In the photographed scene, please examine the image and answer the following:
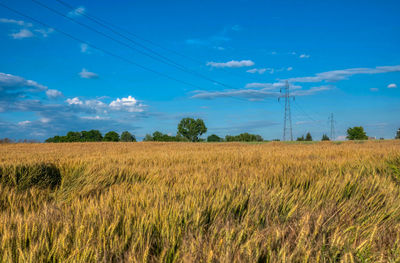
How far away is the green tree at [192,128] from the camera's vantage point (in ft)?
322

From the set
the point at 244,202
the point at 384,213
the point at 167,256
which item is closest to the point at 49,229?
the point at 167,256

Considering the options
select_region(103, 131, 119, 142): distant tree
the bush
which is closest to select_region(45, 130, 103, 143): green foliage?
select_region(103, 131, 119, 142): distant tree

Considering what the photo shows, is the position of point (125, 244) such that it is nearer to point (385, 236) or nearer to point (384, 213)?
point (385, 236)

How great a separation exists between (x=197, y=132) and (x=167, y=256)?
97.1 m

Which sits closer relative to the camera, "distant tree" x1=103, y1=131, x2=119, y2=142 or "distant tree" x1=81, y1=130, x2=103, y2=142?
"distant tree" x1=81, y1=130, x2=103, y2=142

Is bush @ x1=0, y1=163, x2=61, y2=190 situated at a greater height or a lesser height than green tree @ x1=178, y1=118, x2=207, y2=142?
lesser

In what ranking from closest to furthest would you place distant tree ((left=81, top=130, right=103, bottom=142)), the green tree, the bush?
the bush → distant tree ((left=81, top=130, right=103, bottom=142)) → the green tree

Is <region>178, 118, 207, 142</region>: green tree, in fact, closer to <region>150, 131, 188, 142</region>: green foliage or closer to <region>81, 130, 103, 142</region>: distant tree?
<region>150, 131, 188, 142</region>: green foliage

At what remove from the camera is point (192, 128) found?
323ft

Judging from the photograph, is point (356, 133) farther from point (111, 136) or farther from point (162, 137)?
point (111, 136)

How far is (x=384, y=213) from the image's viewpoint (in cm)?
223

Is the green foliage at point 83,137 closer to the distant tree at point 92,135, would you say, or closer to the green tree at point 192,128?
the distant tree at point 92,135

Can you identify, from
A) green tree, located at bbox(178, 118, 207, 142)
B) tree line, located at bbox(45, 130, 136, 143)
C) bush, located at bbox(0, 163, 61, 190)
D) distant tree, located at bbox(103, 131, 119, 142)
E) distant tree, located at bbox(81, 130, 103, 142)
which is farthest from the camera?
green tree, located at bbox(178, 118, 207, 142)

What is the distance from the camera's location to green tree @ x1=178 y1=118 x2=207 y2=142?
9806 centimetres
